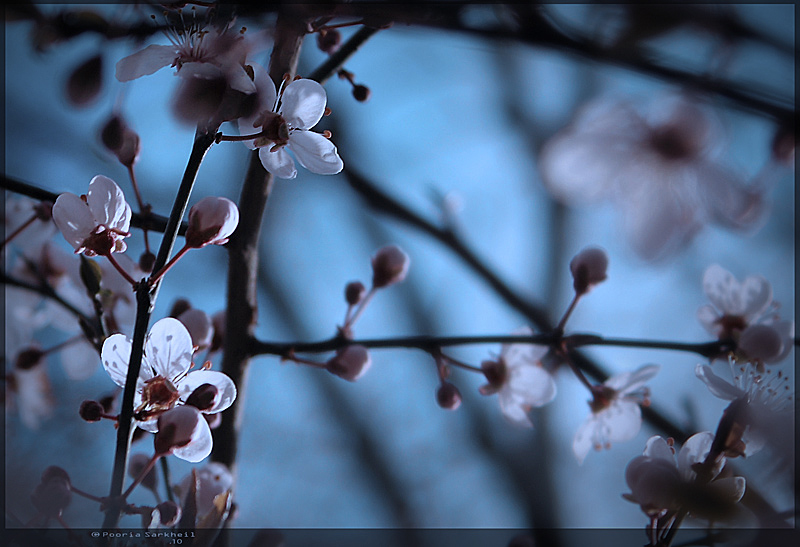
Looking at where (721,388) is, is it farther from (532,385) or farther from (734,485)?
(532,385)

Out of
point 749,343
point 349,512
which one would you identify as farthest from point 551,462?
point 749,343

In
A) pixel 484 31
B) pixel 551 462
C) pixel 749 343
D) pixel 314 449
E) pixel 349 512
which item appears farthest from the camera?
pixel 314 449

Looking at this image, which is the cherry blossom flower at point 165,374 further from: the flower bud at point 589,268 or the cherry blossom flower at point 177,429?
the flower bud at point 589,268

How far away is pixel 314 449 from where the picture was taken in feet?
8.31

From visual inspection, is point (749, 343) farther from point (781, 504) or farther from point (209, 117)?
point (209, 117)

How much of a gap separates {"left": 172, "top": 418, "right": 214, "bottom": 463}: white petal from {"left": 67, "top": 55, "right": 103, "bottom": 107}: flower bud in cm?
31

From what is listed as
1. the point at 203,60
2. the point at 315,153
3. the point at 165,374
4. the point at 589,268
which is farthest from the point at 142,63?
the point at 589,268

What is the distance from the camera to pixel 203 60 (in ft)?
1.34

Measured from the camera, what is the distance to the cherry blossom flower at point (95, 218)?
17.4 inches

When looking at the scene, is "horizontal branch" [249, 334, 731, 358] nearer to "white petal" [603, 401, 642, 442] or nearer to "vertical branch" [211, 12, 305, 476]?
"vertical branch" [211, 12, 305, 476]

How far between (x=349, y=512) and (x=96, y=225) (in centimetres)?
217

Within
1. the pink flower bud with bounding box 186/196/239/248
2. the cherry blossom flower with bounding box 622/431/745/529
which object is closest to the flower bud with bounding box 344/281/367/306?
the pink flower bud with bounding box 186/196/239/248

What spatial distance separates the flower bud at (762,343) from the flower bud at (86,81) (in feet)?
2.10

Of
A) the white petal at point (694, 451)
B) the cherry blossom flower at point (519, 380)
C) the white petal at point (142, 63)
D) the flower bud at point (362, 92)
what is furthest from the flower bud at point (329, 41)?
the white petal at point (694, 451)
